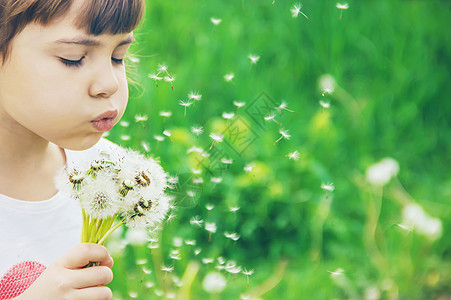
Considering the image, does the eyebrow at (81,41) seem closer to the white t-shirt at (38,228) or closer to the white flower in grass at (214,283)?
the white t-shirt at (38,228)

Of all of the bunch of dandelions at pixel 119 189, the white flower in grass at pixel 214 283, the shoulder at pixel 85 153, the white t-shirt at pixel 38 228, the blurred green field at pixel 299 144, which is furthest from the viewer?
the blurred green field at pixel 299 144

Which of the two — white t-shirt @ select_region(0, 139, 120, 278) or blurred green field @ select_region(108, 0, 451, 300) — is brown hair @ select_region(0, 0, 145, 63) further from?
blurred green field @ select_region(108, 0, 451, 300)

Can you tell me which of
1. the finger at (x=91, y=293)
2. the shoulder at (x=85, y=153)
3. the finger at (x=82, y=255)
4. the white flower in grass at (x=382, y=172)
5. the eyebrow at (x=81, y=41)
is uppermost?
the eyebrow at (x=81, y=41)

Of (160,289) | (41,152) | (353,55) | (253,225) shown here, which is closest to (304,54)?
(353,55)

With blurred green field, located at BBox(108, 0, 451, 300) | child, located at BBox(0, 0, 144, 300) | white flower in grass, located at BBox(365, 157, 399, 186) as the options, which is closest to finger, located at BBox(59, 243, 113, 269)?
child, located at BBox(0, 0, 144, 300)

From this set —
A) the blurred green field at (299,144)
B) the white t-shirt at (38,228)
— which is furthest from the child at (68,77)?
the blurred green field at (299,144)

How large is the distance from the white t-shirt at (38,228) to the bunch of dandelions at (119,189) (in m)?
0.17

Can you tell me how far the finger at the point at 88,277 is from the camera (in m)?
0.90

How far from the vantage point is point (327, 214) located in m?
1.86

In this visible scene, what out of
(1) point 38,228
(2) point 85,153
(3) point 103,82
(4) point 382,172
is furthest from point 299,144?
(3) point 103,82

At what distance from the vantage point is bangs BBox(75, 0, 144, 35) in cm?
91

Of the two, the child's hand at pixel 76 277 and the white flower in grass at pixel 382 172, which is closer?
the child's hand at pixel 76 277

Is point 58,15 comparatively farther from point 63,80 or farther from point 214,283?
point 214,283

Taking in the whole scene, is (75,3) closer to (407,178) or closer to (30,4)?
(30,4)
